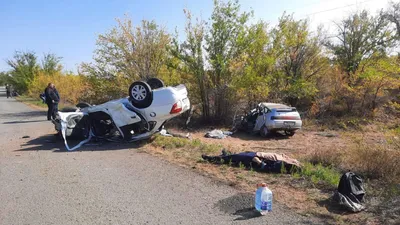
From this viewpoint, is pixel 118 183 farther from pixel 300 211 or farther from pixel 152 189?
pixel 300 211

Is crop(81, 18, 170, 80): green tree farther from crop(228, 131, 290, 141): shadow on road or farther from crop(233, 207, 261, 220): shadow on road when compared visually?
crop(233, 207, 261, 220): shadow on road

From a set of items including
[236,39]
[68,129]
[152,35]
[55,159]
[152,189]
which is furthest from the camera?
[152,35]

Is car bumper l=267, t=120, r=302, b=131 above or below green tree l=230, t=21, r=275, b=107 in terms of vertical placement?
below

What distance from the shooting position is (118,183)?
5.38m

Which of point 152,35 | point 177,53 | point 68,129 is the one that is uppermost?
point 152,35

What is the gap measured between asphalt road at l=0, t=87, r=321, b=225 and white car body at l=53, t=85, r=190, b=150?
4.59 feet

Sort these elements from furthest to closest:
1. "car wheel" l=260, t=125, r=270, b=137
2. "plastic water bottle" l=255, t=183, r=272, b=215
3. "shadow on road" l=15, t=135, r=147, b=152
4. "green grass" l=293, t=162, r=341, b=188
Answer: "car wheel" l=260, t=125, r=270, b=137
"shadow on road" l=15, t=135, r=147, b=152
"green grass" l=293, t=162, r=341, b=188
"plastic water bottle" l=255, t=183, r=272, b=215

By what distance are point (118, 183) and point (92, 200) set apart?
0.82 m

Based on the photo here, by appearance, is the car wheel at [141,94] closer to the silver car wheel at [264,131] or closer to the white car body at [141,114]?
the white car body at [141,114]

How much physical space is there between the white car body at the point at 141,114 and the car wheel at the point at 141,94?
0.30 feet

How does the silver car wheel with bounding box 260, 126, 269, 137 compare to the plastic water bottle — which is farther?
the silver car wheel with bounding box 260, 126, 269, 137

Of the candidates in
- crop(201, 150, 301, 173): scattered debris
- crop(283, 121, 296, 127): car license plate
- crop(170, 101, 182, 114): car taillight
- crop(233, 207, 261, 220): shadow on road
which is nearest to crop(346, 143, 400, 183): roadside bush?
crop(201, 150, 301, 173): scattered debris

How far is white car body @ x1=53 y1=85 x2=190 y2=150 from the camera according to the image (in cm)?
860

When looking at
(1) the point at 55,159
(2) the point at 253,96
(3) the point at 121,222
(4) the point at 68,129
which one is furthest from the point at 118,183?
(2) the point at 253,96
